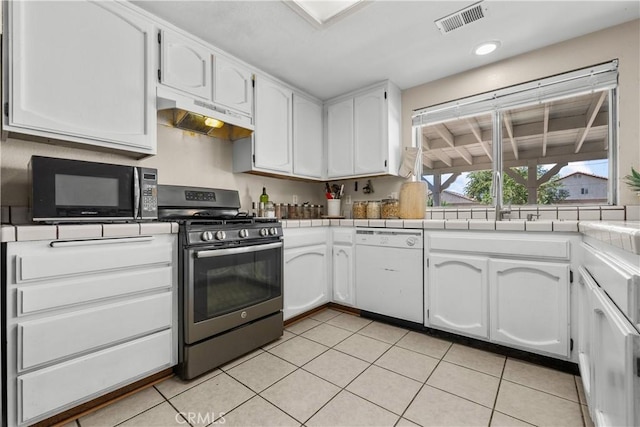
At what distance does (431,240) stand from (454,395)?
1.00m

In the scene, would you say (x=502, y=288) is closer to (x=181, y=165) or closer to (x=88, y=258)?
(x=88, y=258)

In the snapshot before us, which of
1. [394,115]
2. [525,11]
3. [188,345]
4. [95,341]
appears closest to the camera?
[95,341]

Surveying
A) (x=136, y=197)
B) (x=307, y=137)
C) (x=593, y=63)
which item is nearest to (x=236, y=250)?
(x=136, y=197)

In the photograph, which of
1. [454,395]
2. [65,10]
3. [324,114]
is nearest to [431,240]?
[454,395]

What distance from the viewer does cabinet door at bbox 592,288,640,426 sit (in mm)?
615

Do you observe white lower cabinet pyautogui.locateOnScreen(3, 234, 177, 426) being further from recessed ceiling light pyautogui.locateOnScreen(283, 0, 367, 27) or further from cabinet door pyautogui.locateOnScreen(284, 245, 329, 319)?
recessed ceiling light pyautogui.locateOnScreen(283, 0, 367, 27)

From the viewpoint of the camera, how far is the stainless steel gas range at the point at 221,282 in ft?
5.30

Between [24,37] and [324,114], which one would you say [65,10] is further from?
[324,114]

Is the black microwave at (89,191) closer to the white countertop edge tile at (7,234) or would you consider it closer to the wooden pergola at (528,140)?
the white countertop edge tile at (7,234)

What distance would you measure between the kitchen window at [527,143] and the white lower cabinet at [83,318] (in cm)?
251

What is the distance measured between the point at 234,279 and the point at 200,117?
1260 millimetres

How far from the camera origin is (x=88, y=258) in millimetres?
1313

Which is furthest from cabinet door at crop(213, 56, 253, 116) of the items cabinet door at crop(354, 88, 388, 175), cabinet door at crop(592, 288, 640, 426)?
cabinet door at crop(592, 288, 640, 426)

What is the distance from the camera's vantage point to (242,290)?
1.89 meters
